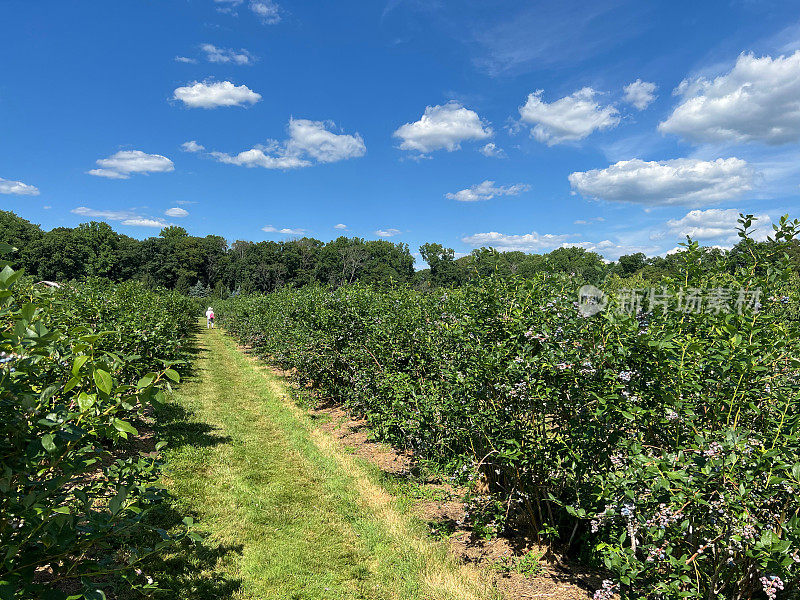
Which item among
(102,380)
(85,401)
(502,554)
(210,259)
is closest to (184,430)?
(502,554)

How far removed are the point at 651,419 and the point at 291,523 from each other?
3.73 m

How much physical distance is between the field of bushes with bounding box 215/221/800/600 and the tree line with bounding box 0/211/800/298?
37952mm

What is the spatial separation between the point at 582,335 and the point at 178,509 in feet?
14.7

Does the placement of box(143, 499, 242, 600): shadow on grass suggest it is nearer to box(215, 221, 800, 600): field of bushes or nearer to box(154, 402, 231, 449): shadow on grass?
box(215, 221, 800, 600): field of bushes

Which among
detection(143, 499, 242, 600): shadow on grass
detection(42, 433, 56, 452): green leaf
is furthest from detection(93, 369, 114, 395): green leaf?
detection(143, 499, 242, 600): shadow on grass

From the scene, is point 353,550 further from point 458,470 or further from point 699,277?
point 699,277

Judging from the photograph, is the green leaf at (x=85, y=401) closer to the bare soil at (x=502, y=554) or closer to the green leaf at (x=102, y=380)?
the green leaf at (x=102, y=380)

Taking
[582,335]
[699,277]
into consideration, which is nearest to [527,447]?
[582,335]

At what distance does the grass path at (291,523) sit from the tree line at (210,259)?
3528cm

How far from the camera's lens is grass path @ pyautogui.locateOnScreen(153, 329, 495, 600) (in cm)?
354

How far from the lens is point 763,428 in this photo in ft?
8.49

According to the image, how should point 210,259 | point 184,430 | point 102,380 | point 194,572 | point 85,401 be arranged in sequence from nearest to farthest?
point 102,380 → point 85,401 → point 194,572 → point 184,430 → point 210,259

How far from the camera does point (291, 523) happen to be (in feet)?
15.0

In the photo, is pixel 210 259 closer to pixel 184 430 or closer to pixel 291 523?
pixel 184 430
